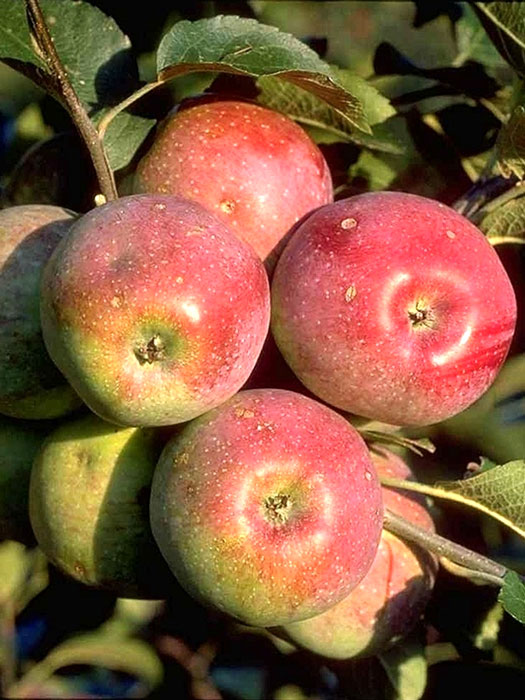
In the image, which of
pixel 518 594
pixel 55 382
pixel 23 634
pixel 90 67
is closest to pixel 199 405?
pixel 55 382

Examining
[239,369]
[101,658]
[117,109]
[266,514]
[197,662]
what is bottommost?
[101,658]

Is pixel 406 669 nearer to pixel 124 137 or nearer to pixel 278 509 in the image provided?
pixel 278 509

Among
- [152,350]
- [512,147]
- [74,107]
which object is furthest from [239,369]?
[512,147]

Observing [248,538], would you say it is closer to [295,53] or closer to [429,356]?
[429,356]

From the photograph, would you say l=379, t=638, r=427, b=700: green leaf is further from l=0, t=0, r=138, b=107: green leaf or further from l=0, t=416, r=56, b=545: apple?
l=0, t=0, r=138, b=107: green leaf

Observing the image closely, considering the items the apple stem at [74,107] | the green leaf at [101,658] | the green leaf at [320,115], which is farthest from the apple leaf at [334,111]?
the green leaf at [101,658]

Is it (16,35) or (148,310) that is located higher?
(16,35)

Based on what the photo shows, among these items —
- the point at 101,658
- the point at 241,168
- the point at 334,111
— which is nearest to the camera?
the point at 241,168
